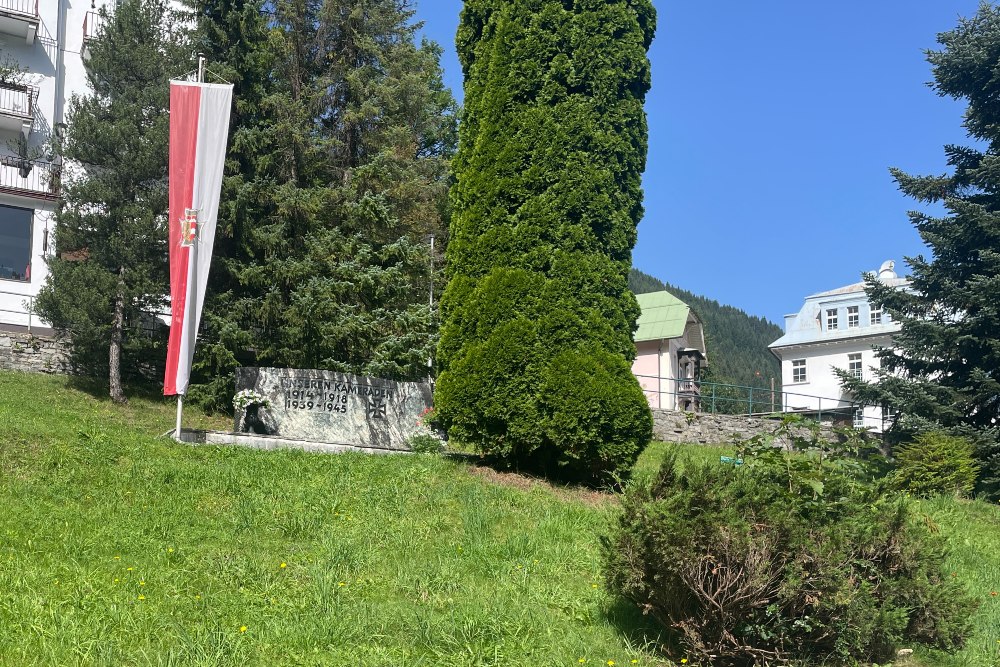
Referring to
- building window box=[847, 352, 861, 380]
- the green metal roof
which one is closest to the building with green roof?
the green metal roof

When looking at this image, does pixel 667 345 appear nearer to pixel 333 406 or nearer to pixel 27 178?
pixel 27 178

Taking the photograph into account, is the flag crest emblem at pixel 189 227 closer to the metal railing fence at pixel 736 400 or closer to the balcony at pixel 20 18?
the balcony at pixel 20 18

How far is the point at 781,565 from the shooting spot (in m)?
6.08

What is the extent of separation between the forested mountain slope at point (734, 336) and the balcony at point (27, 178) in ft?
190

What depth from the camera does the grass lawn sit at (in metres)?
6.38

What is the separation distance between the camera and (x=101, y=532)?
28.3 ft

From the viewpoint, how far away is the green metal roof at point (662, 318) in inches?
1642

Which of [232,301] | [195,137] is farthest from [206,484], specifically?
[232,301]

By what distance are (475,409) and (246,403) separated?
4.72 metres

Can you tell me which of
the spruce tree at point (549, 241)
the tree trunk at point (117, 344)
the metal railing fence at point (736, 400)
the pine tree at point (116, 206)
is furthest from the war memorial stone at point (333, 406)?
the metal railing fence at point (736, 400)

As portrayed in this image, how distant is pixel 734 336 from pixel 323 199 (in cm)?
7658

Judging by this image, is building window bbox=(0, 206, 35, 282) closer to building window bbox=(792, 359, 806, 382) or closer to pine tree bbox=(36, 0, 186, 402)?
pine tree bbox=(36, 0, 186, 402)

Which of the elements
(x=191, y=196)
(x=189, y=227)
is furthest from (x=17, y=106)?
(x=189, y=227)

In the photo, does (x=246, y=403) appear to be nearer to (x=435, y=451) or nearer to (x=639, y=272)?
(x=435, y=451)
